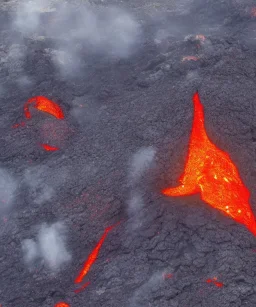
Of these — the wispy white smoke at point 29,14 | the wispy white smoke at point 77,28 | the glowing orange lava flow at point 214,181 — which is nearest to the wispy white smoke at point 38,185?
the glowing orange lava flow at point 214,181

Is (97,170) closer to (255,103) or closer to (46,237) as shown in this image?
(46,237)

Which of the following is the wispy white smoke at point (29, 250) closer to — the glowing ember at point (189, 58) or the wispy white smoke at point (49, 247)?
the wispy white smoke at point (49, 247)

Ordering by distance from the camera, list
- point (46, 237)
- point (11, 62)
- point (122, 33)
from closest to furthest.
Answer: point (46, 237) → point (11, 62) → point (122, 33)

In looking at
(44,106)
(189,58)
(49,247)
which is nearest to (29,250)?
(49,247)

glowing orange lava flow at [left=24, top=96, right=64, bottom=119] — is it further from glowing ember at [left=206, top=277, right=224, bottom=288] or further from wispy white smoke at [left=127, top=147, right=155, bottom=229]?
glowing ember at [left=206, top=277, right=224, bottom=288]

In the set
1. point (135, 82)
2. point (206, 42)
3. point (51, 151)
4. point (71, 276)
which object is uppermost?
point (206, 42)

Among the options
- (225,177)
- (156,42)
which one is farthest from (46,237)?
(156,42)
